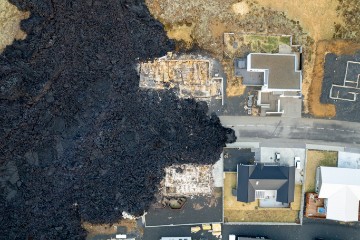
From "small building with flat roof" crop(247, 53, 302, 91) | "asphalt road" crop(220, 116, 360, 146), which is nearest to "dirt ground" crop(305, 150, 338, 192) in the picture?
"asphalt road" crop(220, 116, 360, 146)

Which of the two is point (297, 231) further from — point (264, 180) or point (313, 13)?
point (313, 13)

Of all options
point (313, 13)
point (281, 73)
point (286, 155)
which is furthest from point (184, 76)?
point (313, 13)

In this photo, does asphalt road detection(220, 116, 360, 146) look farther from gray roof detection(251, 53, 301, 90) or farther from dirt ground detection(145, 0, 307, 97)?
dirt ground detection(145, 0, 307, 97)

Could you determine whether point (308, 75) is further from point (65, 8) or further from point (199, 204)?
point (65, 8)

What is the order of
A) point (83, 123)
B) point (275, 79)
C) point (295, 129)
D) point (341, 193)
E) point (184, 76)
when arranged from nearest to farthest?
point (275, 79) < point (341, 193) < point (83, 123) < point (184, 76) < point (295, 129)

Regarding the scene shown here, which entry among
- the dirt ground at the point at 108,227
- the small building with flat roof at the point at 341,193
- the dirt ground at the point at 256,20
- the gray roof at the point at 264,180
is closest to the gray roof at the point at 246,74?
the dirt ground at the point at 256,20
